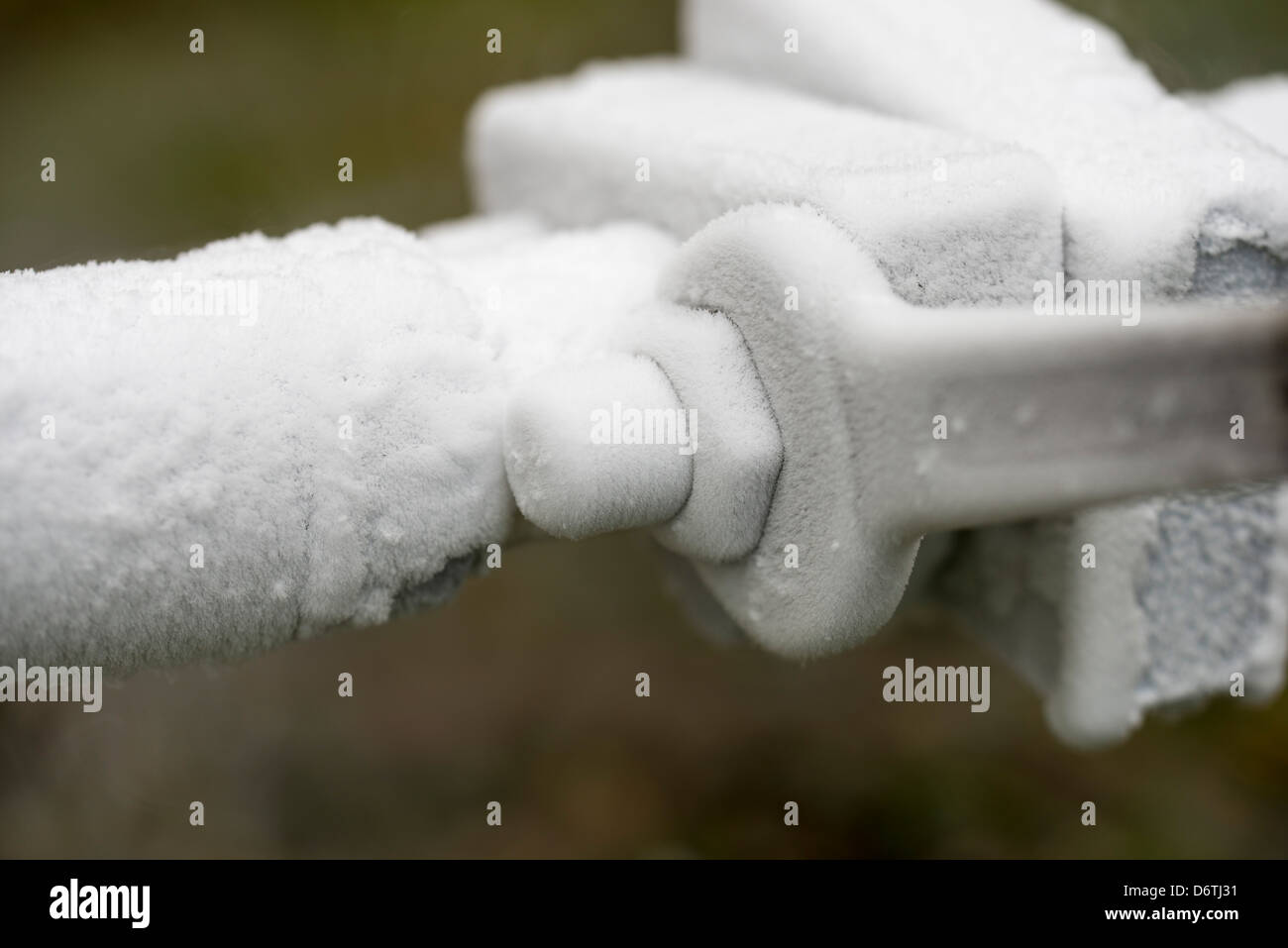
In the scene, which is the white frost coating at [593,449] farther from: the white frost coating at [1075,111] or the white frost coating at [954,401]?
the white frost coating at [1075,111]

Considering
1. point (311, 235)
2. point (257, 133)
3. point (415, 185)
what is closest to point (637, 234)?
point (311, 235)

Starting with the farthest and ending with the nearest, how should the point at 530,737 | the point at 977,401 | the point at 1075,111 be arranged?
the point at 530,737
the point at 1075,111
the point at 977,401


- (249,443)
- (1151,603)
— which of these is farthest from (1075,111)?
(249,443)

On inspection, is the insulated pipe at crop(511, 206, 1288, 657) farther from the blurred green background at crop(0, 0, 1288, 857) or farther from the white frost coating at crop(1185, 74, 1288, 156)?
the blurred green background at crop(0, 0, 1288, 857)

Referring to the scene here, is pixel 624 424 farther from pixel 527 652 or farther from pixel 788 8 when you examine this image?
pixel 527 652

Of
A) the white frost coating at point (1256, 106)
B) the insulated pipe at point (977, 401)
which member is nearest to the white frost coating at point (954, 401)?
the insulated pipe at point (977, 401)

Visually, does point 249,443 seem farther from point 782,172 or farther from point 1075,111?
point 1075,111

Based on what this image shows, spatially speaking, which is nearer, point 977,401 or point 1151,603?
point 977,401
